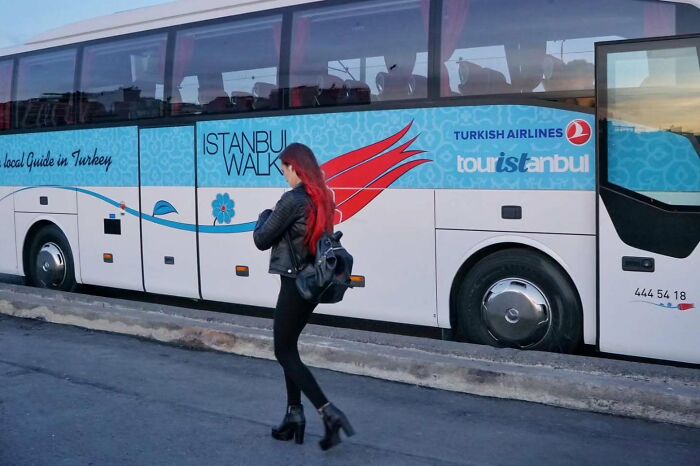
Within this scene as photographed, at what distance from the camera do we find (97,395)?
6.21 m

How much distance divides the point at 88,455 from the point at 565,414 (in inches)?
125

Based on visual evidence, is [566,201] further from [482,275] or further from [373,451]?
[373,451]

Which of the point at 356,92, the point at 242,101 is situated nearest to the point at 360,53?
the point at 356,92

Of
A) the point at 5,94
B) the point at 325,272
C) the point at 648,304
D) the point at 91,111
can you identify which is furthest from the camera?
the point at 5,94

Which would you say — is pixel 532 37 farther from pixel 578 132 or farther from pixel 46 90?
pixel 46 90

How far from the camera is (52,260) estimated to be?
10945mm

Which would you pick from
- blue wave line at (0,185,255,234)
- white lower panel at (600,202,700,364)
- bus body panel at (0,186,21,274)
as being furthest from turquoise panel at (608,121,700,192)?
bus body panel at (0,186,21,274)

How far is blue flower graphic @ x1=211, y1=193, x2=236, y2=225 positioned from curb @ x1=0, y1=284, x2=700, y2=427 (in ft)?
3.70

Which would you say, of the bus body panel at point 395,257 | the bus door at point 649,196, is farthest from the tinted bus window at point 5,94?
the bus door at point 649,196

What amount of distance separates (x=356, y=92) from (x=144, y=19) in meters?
3.46

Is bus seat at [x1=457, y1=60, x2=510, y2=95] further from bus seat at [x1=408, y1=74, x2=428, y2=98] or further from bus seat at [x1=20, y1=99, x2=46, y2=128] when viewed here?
bus seat at [x1=20, y1=99, x2=46, y2=128]

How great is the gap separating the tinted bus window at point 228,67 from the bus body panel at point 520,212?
2351 mm

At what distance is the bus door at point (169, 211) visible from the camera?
30.4 ft

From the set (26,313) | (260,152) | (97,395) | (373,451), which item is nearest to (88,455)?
(97,395)
